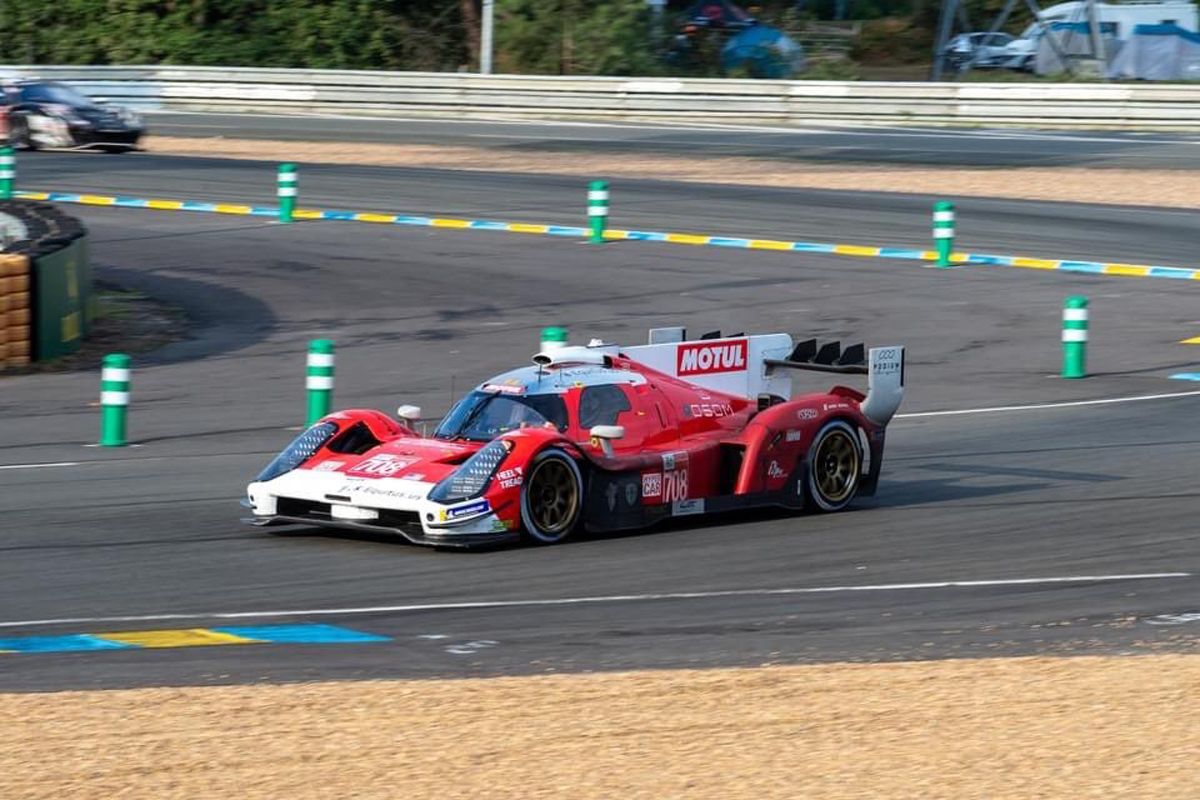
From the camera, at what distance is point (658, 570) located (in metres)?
11.2

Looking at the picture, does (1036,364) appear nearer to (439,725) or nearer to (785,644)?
(785,644)

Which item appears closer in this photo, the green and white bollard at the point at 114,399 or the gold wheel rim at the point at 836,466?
the gold wheel rim at the point at 836,466

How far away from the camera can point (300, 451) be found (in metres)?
12.3

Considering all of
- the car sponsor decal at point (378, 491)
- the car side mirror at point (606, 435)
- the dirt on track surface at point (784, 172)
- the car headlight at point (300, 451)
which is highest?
the dirt on track surface at point (784, 172)

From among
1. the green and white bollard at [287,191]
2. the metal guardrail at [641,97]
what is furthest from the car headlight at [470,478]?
the metal guardrail at [641,97]

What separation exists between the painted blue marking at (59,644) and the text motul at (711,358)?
5.12 metres

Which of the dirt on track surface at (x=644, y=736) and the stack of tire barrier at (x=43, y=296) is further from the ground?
the stack of tire barrier at (x=43, y=296)

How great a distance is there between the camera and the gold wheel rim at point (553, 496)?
11680mm

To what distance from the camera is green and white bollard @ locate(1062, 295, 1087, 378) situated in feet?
62.5

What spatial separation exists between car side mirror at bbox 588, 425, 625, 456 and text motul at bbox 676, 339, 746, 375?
A: 45.7 inches

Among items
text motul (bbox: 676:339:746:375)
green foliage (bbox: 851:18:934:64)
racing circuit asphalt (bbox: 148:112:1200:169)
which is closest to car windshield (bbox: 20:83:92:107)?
racing circuit asphalt (bbox: 148:112:1200:169)

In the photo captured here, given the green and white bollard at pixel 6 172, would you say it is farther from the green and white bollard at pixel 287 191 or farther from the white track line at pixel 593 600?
the white track line at pixel 593 600

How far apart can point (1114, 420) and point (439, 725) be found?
420 inches

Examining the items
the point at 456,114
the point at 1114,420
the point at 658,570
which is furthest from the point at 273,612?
the point at 456,114
